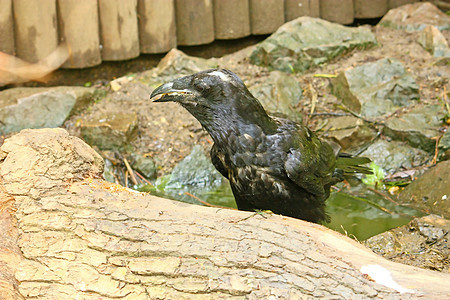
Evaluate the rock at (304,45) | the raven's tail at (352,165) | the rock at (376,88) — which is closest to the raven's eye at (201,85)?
the raven's tail at (352,165)

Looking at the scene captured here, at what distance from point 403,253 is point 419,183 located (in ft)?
4.73

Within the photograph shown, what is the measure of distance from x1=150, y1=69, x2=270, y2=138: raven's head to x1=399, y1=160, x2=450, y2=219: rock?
2096mm

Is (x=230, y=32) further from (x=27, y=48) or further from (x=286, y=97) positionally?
(x=27, y=48)

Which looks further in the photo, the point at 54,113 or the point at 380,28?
the point at 380,28

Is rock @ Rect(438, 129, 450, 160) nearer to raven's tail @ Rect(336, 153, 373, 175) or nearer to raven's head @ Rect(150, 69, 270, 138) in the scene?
raven's tail @ Rect(336, 153, 373, 175)

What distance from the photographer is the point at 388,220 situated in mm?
4645

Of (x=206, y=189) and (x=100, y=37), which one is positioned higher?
(x=100, y=37)

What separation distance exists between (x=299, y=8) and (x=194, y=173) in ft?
8.85

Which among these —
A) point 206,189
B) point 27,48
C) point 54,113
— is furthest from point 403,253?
point 27,48

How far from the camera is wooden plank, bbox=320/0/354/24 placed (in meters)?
6.95

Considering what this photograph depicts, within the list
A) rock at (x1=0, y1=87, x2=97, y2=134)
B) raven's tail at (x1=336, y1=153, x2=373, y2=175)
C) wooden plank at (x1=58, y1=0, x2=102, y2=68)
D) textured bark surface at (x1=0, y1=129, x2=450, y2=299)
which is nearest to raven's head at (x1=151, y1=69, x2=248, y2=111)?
textured bark surface at (x1=0, y1=129, x2=450, y2=299)

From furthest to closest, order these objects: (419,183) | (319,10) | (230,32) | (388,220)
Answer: (319,10), (230,32), (419,183), (388,220)

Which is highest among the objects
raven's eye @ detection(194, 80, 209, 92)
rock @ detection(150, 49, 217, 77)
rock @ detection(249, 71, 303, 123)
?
raven's eye @ detection(194, 80, 209, 92)


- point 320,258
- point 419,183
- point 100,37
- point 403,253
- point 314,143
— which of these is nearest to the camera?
point 320,258
